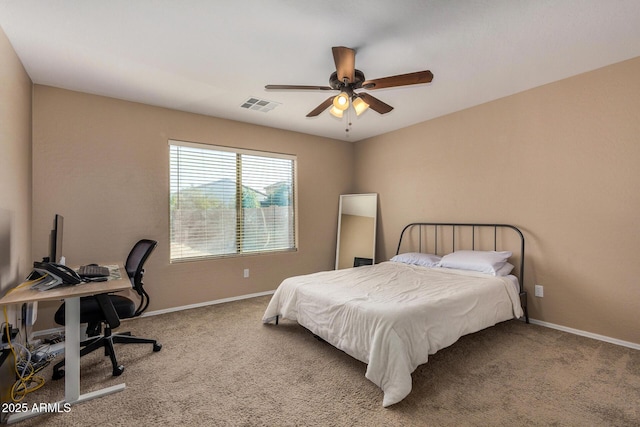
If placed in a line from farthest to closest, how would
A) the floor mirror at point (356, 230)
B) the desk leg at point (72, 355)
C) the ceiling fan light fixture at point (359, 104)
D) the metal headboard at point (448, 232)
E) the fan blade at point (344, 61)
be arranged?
the floor mirror at point (356, 230), the metal headboard at point (448, 232), the ceiling fan light fixture at point (359, 104), the fan blade at point (344, 61), the desk leg at point (72, 355)

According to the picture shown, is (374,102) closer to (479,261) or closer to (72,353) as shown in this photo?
(479,261)

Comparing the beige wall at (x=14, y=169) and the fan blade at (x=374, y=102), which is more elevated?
the fan blade at (x=374, y=102)

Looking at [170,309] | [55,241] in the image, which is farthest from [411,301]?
[170,309]

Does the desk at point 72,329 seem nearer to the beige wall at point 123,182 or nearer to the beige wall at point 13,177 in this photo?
the beige wall at point 13,177

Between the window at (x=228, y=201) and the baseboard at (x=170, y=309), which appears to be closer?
the baseboard at (x=170, y=309)

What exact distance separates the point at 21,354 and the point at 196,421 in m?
1.64

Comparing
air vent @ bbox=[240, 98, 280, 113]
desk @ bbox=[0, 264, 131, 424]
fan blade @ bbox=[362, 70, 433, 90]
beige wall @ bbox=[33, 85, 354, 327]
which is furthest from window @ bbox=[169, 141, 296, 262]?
fan blade @ bbox=[362, 70, 433, 90]

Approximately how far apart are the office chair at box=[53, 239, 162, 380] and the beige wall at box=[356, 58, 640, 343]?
365 cm

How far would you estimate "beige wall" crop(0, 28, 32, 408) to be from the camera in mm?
2045

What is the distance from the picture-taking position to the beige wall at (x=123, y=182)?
3.00 metres

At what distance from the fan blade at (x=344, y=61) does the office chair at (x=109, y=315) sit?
2150mm

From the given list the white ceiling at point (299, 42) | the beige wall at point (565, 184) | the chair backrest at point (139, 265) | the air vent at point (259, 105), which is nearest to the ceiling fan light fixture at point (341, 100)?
the white ceiling at point (299, 42)

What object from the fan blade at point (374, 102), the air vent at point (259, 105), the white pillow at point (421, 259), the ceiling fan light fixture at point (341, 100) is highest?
the air vent at point (259, 105)

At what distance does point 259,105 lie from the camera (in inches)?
142
